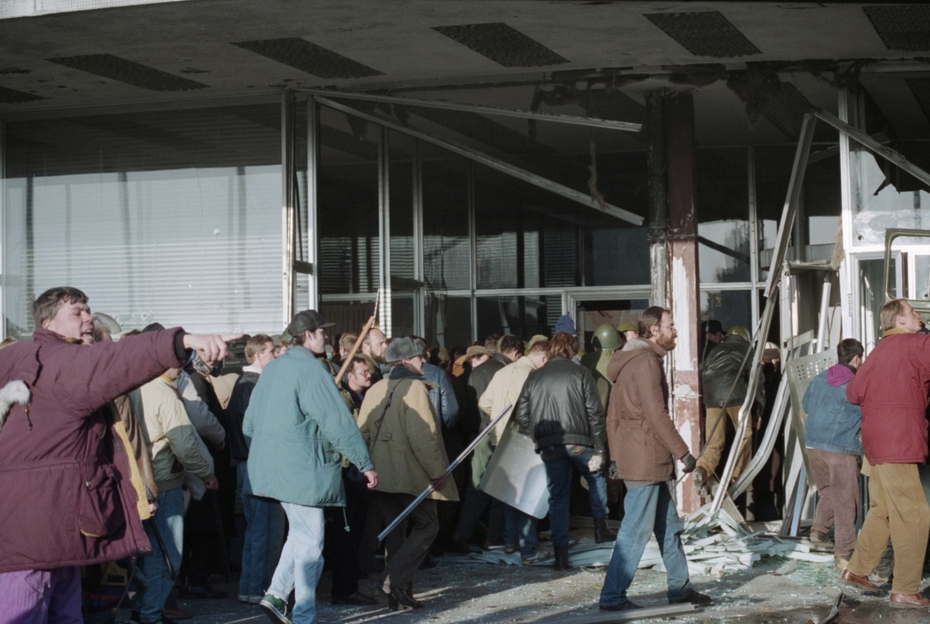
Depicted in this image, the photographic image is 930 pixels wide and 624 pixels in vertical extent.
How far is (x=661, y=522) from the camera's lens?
282 inches

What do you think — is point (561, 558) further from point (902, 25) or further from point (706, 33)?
point (902, 25)

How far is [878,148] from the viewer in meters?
10.2

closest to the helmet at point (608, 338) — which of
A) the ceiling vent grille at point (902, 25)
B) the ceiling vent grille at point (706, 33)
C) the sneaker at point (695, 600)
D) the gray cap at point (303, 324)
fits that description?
the ceiling vent grille at point (706, 33)

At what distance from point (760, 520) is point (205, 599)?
20.6ft

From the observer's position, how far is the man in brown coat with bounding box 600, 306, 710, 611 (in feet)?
22.8

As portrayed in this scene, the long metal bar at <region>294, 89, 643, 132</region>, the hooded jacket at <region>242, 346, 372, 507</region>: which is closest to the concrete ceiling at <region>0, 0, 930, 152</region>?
the long metal bar at <region>294, 89, 643, 132</region>

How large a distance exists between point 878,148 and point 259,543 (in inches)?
254

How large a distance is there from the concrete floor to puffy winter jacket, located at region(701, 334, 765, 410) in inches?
114

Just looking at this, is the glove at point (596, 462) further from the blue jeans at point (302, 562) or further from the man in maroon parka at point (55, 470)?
the man in maroon parka at point (55, 470)

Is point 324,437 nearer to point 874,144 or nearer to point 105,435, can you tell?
point 105,435

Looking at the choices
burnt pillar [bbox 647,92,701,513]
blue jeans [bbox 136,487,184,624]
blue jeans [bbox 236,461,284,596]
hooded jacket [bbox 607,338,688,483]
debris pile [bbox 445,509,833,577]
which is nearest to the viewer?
blue jeans [bbox 136,487,184,624]

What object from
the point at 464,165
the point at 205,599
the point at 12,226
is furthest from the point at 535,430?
the point at 464,165

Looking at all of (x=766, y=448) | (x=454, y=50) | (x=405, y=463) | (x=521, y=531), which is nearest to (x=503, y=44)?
(x=454, y=50)

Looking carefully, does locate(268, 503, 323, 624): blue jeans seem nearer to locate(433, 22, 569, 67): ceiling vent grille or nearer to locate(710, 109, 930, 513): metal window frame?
locate(433, 22, 569, 67): ceiling vent grille
